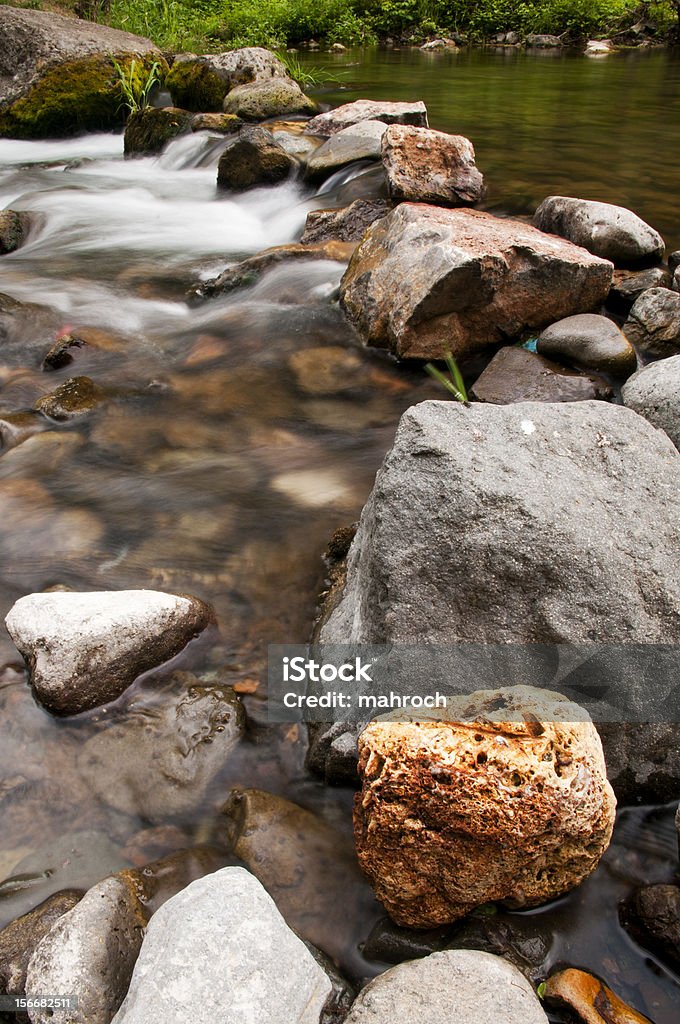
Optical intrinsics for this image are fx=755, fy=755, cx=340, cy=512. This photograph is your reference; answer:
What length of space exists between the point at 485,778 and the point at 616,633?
685 mm

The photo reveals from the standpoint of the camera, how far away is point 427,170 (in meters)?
6.44

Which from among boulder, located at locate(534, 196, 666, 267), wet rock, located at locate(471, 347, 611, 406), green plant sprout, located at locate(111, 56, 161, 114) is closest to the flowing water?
wet rock, located at locate(471, 347, 611, 406)

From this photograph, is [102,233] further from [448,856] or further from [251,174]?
[448,856]

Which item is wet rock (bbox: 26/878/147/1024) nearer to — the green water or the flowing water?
the flowing water

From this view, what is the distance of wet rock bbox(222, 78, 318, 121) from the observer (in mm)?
10977

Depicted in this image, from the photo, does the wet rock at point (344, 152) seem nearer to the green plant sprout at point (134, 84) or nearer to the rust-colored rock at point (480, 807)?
the green plant sprout at point (134, 84)

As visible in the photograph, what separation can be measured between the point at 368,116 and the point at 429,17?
18786mm

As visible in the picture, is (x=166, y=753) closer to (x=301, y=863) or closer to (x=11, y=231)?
(x=301, y=863)

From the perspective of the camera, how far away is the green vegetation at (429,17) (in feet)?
73.4

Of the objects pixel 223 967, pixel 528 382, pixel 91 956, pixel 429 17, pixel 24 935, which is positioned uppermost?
pixel 429 17

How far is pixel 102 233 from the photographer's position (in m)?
7.62

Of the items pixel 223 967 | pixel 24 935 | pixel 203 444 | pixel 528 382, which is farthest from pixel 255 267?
pixel 223 967

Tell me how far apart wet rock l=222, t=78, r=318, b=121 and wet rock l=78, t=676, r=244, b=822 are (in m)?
10.4

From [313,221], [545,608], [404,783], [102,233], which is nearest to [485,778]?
[404,783]
